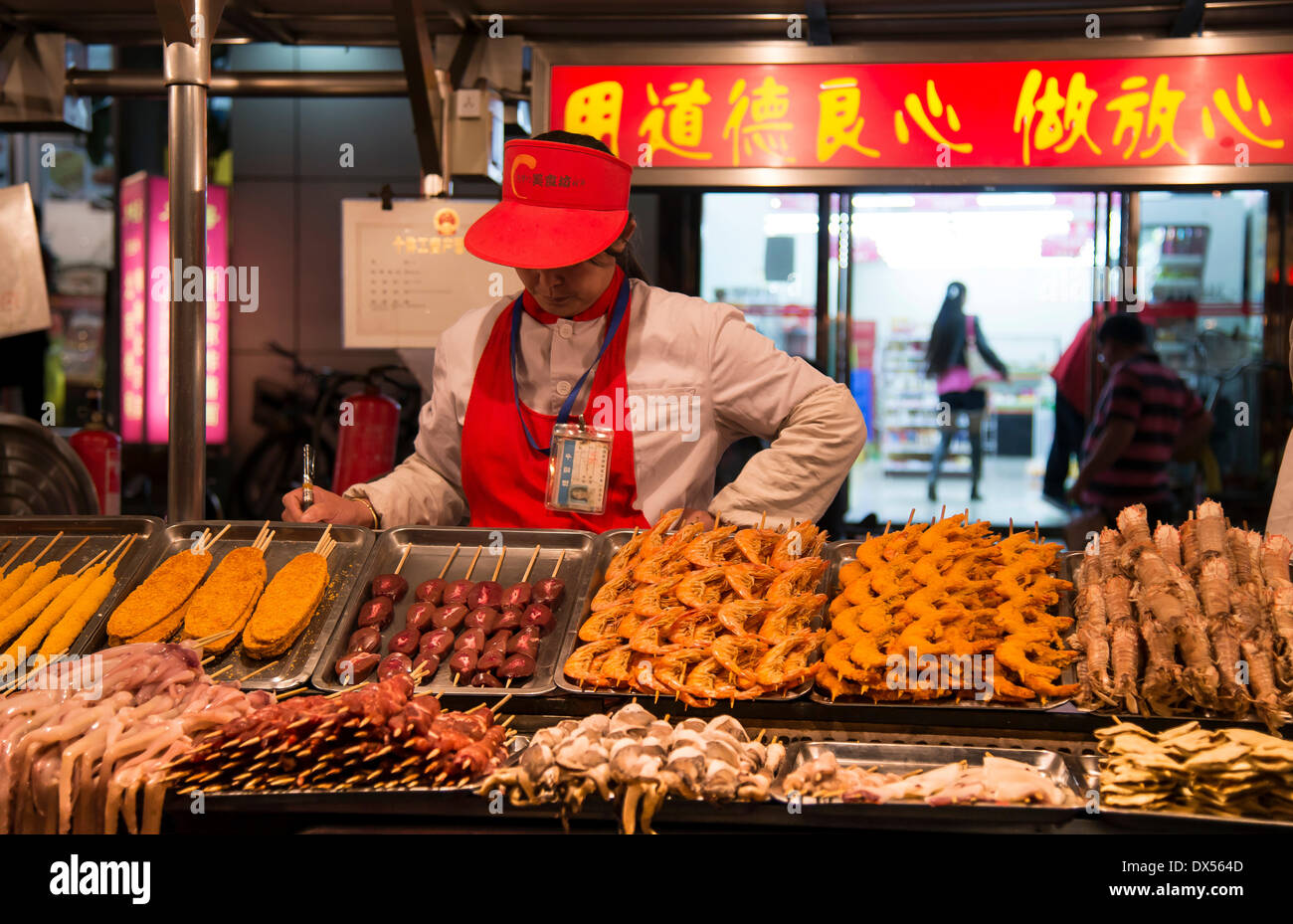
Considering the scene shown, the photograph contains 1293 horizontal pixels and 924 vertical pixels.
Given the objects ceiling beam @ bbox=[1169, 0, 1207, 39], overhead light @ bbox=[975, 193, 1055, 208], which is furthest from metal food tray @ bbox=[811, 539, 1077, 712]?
overhead light @ bbox=[975, 193, 1055, 208]

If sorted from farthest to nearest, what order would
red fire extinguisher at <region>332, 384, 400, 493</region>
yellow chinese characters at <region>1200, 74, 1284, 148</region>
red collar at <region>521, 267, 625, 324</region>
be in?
1. red fire extinguisher at <region>332, 384, 400, 493</region>
2. yellow chinese characters at <region>1200, 74, 1284, 148</region>
3. red collar at <region>521, 267, 625, 324</region>

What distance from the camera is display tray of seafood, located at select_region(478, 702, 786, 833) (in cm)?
165

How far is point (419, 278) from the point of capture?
4531 millimetres

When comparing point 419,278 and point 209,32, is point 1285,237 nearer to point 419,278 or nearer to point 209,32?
point 419,278

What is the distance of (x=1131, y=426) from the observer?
5465 millimetres

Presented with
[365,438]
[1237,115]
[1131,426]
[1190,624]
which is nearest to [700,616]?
[1190,624]

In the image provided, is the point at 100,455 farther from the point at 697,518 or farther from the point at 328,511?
the point at 697,518

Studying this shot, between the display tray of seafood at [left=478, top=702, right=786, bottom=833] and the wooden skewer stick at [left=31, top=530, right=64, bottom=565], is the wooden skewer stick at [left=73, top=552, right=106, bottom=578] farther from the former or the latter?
the display tray of seafood at [left=478, top=702, right=786, bottom=833]

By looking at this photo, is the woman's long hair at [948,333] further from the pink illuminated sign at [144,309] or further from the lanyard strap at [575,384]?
the lanyard strap at [575,384]

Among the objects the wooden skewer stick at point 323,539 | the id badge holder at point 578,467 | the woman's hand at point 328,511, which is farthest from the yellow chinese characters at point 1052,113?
the wooden skewer stick at point 323,539

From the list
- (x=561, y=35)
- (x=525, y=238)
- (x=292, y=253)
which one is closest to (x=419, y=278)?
(x=561, y=35)

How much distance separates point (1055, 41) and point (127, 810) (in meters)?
3.68

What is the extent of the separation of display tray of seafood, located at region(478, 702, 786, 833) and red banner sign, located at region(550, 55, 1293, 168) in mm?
2698

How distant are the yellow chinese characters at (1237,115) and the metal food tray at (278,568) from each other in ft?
10.1
